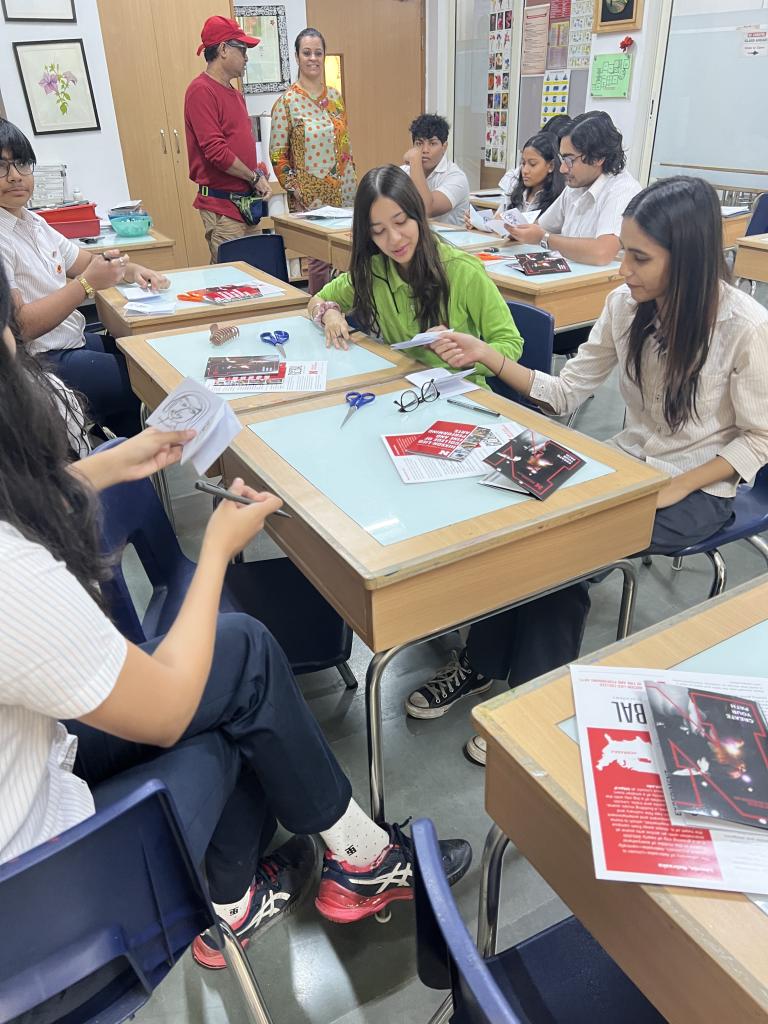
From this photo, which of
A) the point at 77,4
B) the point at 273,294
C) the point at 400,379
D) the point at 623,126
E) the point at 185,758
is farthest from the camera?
the point at 623,126

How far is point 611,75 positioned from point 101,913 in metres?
5.81

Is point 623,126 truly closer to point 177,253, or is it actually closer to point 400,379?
point 177,253

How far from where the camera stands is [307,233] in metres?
3.94

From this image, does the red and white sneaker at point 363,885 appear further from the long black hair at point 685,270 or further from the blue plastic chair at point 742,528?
the long black hair at point 685,270

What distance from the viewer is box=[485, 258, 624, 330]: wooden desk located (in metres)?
2.72

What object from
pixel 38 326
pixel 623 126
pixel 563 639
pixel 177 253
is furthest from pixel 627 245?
pixel 177 253

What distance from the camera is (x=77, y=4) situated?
15.4 ft

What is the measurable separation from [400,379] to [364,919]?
1230 mm

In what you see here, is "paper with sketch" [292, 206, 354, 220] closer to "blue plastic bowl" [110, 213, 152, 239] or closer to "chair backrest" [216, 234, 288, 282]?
"chair backrest" [216, 234, 288, 282]

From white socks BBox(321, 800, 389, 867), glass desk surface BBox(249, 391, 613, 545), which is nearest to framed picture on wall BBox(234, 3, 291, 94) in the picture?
glass desk surface BBox(249, 391, 613, 545)

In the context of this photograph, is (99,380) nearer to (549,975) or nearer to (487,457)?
(487,457)

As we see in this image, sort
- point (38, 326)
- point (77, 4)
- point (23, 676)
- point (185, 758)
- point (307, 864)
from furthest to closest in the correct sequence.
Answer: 1. point (77, 4)
2. point (38, 326)
3. point (307, 864)
4. point (185, 758)
5. point (23, 676)

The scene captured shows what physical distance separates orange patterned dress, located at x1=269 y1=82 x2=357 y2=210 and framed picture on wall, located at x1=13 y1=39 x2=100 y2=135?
165 cm

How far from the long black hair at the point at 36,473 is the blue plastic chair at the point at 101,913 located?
0.30 metres
